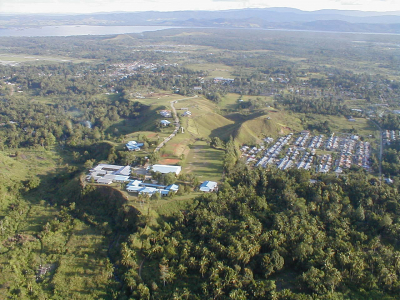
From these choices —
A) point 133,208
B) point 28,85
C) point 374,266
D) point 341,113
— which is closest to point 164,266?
A: point 133,208

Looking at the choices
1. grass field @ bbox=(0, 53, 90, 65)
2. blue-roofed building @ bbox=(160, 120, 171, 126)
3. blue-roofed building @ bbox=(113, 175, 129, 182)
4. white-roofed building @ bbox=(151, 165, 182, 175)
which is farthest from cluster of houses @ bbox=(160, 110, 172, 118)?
grass field @ bbox=(0, 53, 90, 65)

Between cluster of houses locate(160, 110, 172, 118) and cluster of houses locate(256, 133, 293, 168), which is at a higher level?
cluster of houses locate(160, 110, 172, 118)

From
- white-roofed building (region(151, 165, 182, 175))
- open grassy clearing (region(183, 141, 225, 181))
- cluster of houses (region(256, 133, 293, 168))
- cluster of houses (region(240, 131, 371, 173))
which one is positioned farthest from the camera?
cluster of houses (region(256, 133, 293, 168))

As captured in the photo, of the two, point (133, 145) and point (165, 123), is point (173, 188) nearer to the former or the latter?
point (133, 145)

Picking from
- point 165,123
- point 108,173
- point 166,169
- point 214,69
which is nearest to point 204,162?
point 166,169

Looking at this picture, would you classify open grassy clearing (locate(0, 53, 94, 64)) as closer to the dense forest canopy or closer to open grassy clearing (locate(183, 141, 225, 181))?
the dense forest canopy

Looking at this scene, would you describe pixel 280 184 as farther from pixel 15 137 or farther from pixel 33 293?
pixel 15 137

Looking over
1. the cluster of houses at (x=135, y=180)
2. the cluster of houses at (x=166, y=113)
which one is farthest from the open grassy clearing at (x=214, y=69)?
the cluster of houses at (x=135, y=180)
